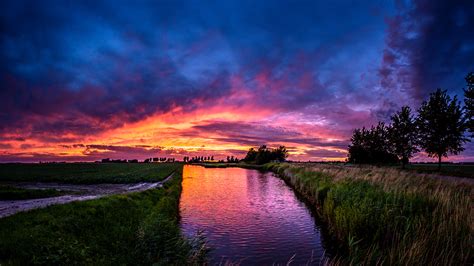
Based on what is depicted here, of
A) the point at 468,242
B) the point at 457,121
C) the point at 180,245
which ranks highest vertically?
the point at 457,121

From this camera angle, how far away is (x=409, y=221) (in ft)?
33.8

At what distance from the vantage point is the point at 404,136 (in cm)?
5456

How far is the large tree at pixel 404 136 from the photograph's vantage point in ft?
176

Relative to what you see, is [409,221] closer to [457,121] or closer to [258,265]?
[258,265]

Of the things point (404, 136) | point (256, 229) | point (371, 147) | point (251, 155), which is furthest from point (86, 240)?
point (251, 155)

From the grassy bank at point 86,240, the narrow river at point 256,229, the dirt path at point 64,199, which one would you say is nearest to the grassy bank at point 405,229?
the narrow river at point 256,229

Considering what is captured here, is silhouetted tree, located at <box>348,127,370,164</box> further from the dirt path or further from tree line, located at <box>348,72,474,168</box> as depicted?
the dirt path

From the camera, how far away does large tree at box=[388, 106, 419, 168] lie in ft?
176

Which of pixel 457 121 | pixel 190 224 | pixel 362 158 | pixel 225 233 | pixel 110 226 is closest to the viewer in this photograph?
pixel 110 226

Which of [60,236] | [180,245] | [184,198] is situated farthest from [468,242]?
[184,198]

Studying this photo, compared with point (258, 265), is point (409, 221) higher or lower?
higher

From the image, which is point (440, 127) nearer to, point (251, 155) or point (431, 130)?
point (431, 130)

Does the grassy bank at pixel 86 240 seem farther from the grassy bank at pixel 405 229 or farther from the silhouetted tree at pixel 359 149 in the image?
the silhouetted tree at pixel 359 149

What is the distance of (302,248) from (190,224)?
23.7 ft
